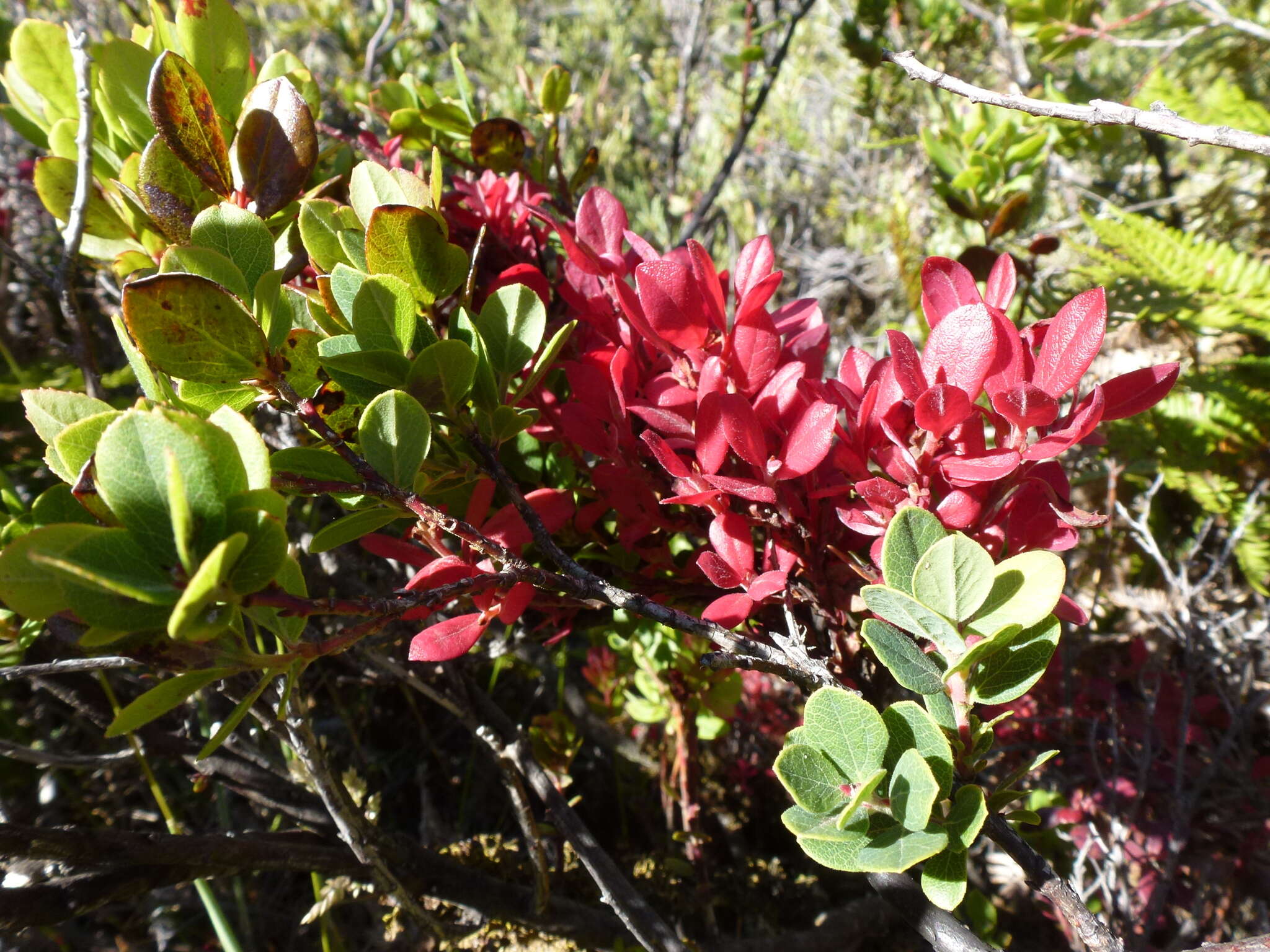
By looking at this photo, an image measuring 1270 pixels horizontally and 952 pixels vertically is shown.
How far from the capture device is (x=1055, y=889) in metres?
0.39

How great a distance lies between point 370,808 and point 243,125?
2.19 feet

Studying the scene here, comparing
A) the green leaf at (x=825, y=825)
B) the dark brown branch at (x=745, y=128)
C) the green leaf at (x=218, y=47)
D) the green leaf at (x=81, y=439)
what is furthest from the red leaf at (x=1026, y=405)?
the dark brown branch at (x=745, y=128)

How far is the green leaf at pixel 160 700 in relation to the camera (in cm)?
31

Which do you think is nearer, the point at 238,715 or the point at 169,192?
the point at 238,715

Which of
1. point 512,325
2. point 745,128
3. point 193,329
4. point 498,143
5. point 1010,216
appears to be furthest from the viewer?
point 745,128

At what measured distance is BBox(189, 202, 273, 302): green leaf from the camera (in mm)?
405

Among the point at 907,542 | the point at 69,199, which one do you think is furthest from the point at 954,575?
the point at 69,199

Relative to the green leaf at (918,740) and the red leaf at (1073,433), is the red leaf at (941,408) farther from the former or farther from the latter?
the green leaf at (918,740)

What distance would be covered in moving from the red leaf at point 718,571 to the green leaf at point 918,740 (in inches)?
5.0

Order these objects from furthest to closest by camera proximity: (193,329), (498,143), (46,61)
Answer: (498,143) → (46,61) → (193,329)

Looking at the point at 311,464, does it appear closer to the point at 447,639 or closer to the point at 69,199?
the point at 447,639

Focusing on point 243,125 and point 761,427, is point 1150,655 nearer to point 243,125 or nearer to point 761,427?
point 761,427

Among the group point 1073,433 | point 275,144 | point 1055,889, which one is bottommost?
point 1055,889

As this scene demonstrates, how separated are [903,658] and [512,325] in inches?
11.6
